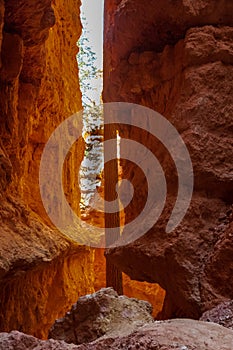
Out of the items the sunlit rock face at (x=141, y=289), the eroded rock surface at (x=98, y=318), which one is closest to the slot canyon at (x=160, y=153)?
the eroded rock surface at (x=98, y=318)

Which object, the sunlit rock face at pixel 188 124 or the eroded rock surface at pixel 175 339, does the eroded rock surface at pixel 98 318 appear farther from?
the eroded rock surface at pixel 175 339

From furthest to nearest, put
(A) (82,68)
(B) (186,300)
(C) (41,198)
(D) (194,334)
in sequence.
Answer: (A) (82,68) → (C) (41,198) → (B) (186,300) → (D) (194,334)

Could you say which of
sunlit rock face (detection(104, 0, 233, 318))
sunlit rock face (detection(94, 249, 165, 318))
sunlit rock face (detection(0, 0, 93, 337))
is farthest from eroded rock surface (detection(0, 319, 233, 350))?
sunlit rock face (detection(94, 249, 165, 318))

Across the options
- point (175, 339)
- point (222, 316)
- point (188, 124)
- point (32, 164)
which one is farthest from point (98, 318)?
point (32, 164)

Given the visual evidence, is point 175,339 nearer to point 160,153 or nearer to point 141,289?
point 160,153

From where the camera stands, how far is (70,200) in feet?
27.5

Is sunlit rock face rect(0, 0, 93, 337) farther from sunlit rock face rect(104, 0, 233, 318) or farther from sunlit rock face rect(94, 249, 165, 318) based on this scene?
sunlit rock face rect(94, 249, 165, 318)

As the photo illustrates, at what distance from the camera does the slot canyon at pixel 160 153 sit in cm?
282

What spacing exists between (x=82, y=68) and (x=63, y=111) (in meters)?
2.75

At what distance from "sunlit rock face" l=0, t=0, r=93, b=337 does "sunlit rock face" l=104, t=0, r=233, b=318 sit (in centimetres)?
98

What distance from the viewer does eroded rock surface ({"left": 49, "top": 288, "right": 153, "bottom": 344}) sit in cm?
268

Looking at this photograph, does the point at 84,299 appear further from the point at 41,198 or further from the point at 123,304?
the point at 41,198

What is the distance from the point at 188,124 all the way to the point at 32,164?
14.3 feet

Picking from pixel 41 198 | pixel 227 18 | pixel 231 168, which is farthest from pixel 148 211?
pixel 41 198
